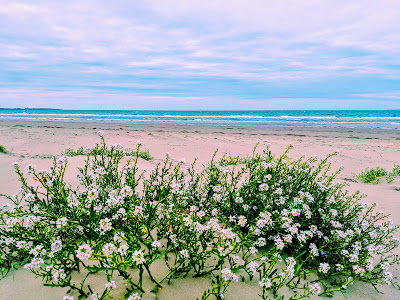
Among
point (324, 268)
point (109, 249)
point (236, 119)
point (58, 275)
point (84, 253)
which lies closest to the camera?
point (84, 253)

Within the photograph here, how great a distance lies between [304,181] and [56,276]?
134 inches

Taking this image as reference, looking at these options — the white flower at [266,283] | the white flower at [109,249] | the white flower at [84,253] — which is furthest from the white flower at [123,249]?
the white flower at [266,283]

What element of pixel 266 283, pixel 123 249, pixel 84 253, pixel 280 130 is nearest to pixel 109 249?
pixel 123 249

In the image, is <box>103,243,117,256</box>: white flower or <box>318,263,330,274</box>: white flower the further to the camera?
<box>318,263,330,274</box>: white flower

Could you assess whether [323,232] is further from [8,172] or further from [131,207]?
[8,172]

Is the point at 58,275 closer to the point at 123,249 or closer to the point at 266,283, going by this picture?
the point at 123,249

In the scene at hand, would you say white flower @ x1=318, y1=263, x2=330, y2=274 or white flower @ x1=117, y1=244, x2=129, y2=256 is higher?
white flower @ x1=117, y1=244, x2=129, y2=256

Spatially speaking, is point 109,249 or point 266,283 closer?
point 109,249

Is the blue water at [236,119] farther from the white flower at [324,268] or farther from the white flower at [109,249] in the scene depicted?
the white flower at [109,249]

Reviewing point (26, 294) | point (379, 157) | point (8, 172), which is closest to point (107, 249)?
point (26, 294)

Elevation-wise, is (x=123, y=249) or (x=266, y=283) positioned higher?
(x=123, y=249)

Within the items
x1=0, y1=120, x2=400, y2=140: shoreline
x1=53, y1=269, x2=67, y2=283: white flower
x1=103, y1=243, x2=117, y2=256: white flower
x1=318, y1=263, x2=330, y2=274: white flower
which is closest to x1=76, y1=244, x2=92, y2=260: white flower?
x1=103, y1=243, x2=117, y2=256: white flower

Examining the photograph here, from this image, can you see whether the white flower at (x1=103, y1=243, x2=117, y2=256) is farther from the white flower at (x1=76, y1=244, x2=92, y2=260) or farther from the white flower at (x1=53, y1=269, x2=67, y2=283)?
the white flower at (x1=53, y1=269, x2=67, y2=283)

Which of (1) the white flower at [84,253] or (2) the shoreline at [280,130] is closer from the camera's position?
(1) the white flower at [84,253]
